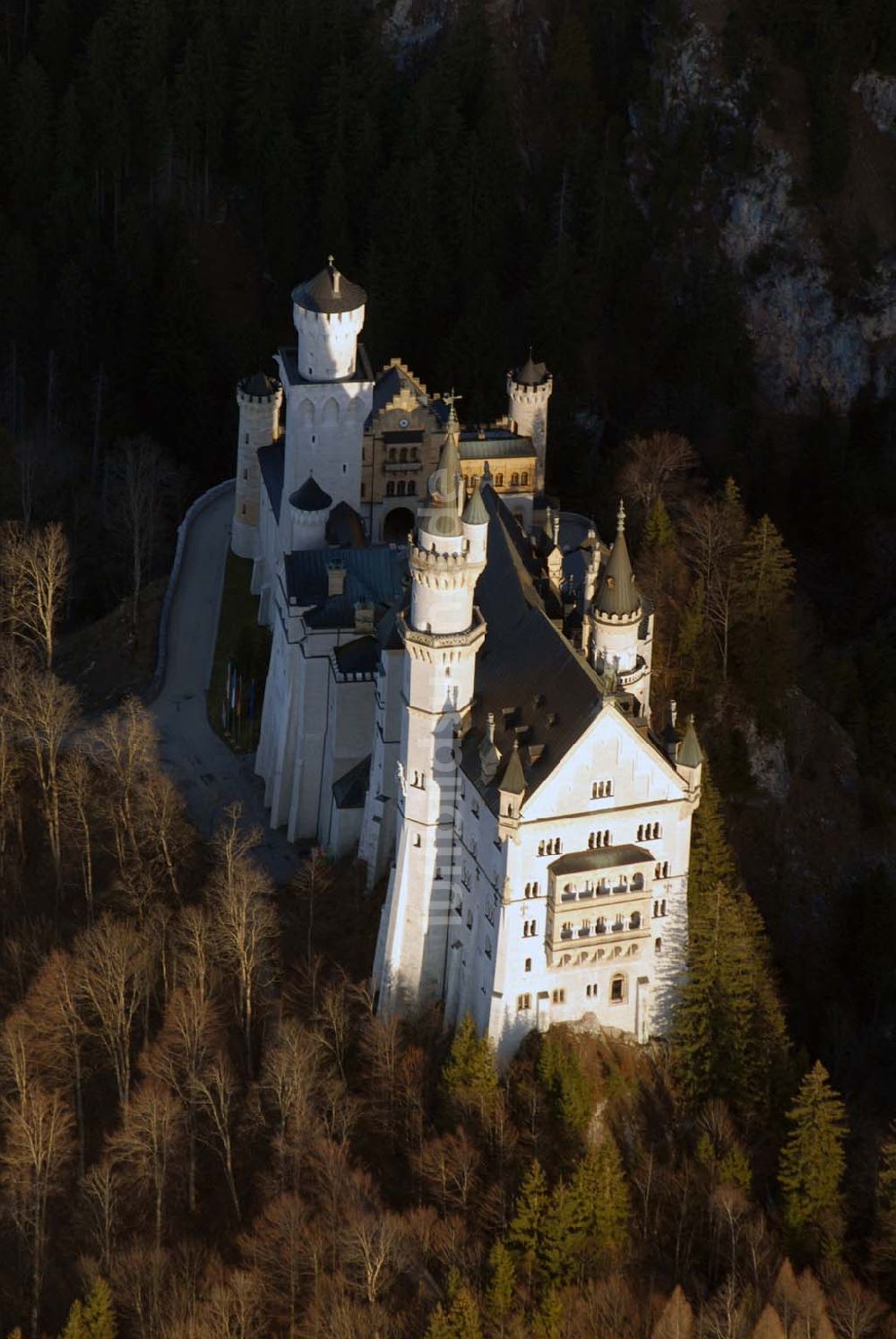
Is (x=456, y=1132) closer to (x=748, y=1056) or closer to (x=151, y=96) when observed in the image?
(x=748, y=1056)

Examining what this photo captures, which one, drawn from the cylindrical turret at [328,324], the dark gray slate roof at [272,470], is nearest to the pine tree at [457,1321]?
the dark gray slate roof at [272,470]

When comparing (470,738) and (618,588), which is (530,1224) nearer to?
(470,738)

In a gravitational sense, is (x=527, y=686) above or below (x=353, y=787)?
above

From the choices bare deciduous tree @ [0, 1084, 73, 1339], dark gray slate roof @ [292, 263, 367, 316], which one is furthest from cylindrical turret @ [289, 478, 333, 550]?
bare deciduous tree @ [0, 1084, 73, 1339]

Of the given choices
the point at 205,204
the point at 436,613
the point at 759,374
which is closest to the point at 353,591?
the point at 436,613

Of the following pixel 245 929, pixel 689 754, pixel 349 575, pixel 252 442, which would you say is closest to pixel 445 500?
Result: pixel 689 754

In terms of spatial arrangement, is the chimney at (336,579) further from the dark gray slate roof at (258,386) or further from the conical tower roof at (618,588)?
the dark gray slate roof at (258,386)
